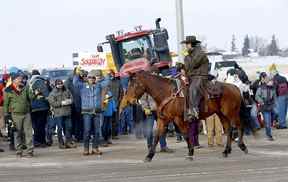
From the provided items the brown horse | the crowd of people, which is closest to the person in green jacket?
the crowd of people

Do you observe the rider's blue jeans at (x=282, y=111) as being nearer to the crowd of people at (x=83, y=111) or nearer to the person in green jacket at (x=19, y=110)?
the crowd of people at (x=83, y=111)

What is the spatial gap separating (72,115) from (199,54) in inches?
225

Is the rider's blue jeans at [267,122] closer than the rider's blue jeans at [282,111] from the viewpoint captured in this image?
Yes

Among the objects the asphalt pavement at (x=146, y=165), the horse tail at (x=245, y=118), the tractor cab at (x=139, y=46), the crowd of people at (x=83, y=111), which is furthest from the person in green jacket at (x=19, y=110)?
the tractor cab at (x=139, y=46)

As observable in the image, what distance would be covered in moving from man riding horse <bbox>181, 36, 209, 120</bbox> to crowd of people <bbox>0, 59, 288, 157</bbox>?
126 cm

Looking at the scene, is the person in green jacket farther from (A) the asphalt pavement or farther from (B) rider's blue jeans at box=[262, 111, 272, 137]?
(B) rider's blue jeans at box=[262, 111, 272, 137]

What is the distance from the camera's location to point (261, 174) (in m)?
13.9

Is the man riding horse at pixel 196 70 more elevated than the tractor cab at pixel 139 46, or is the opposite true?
the tractor cab at pixel 139 46

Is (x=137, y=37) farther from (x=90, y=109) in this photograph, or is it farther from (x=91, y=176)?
(x=91, y=176)

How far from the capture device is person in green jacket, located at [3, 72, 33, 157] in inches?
707

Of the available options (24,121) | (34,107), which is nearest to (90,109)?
(24,121)

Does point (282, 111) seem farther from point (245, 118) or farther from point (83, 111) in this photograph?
point (83, 111)

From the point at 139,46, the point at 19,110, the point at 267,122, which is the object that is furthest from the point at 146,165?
the point at 139,46

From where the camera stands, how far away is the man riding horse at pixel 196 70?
658 inches
